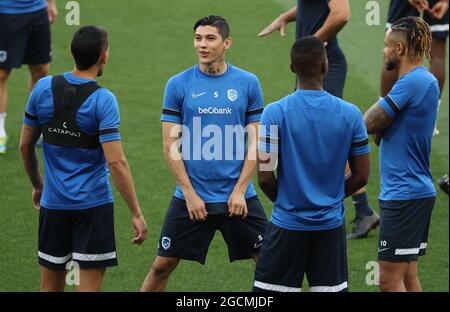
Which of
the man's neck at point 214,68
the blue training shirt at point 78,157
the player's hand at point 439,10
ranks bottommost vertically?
the blue training shirt at point 78,157

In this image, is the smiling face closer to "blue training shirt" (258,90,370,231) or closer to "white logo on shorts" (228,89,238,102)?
"white logo on shorts" (228,89,238,102)

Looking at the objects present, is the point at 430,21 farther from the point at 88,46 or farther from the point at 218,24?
the point at 88,46

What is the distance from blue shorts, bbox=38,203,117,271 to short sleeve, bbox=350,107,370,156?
1.41 m

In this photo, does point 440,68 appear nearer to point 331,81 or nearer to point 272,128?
point 331,81

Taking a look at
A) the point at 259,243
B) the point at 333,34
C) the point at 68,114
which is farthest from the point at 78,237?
the point at 333,34

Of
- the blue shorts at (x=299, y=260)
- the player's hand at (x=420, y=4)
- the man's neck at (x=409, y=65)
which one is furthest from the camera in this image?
the player's hand at (x=420, y=4)

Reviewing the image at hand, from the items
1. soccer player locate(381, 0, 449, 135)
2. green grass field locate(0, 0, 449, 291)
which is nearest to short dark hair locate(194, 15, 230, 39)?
green grass field locate(0, 0, 449, 291)

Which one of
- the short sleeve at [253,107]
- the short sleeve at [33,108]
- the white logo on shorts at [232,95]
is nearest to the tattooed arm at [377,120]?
the short sleeve at [253,107]


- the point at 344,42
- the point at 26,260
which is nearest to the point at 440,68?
the point at 344,42

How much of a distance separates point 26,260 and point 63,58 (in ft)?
18.6

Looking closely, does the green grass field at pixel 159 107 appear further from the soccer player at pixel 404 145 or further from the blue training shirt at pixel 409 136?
the blue training shirt at pixel 409 136

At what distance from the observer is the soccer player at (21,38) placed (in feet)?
31.5

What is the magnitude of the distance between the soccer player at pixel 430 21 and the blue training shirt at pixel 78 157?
3.82m

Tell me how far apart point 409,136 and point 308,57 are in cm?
102
